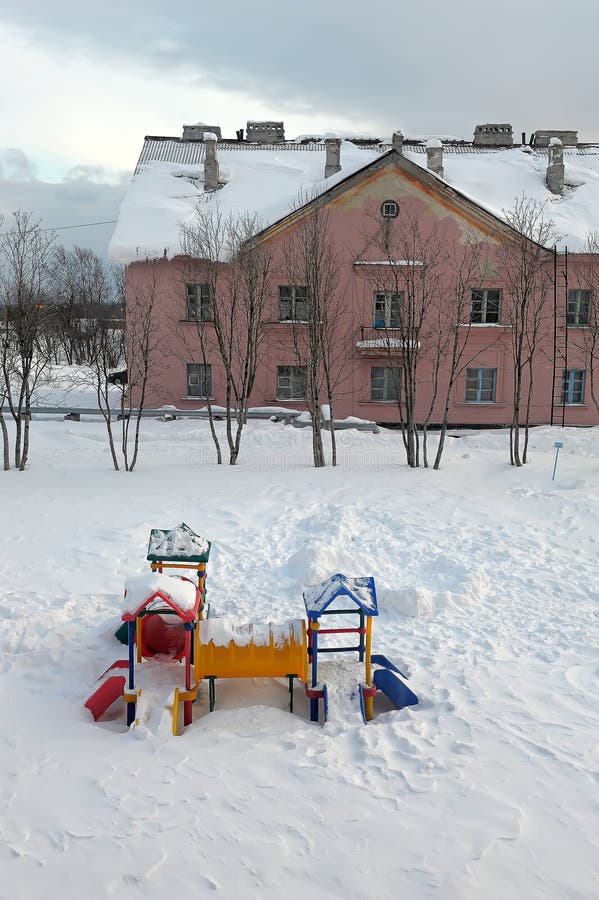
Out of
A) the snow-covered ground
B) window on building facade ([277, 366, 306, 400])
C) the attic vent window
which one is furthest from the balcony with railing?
A: the snow-covered ground

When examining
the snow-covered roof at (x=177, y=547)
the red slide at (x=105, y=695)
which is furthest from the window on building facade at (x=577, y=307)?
the red slide at (x=105, y=695)

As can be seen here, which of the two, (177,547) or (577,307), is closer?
(177,547)

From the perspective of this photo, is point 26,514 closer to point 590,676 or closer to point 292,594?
point 292,594

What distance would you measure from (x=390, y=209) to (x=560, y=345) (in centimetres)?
776

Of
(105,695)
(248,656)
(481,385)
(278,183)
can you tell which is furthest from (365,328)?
(105,695)

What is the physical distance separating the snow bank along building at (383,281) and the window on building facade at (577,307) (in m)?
0.04

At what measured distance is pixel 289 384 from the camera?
968 inches

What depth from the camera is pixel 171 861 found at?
400 centimetres

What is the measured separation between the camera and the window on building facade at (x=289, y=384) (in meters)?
24.3

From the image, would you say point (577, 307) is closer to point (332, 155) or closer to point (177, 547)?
point (332, 155)

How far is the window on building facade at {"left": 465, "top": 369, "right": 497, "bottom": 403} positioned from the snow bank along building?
39mm

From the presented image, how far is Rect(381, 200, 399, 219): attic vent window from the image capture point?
23.4 m

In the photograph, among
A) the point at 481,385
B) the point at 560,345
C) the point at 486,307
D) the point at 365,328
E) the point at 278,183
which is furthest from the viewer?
the point at 278,183

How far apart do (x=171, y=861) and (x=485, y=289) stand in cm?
2247
